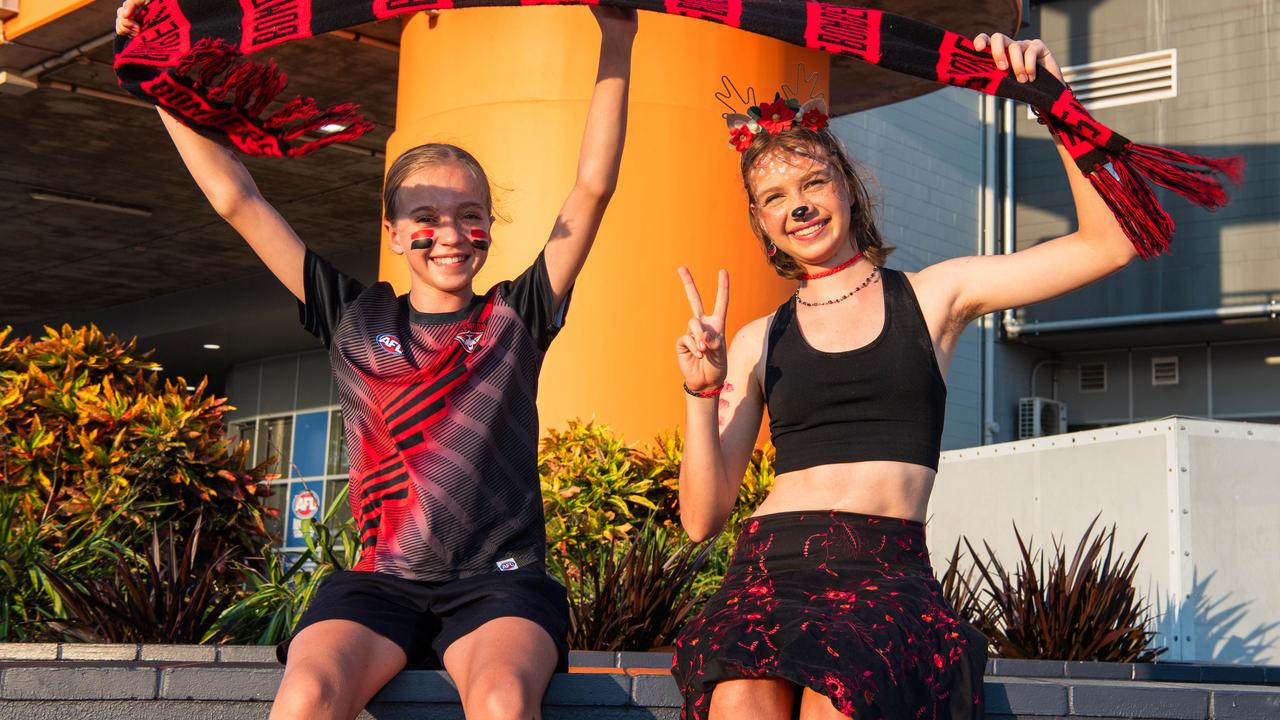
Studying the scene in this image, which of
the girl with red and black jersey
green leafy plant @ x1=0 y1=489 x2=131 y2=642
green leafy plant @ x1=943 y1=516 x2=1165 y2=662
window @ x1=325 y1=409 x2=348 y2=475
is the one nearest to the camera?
the girl with red and black jersey

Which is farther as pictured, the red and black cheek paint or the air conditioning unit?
the air conditioning unit

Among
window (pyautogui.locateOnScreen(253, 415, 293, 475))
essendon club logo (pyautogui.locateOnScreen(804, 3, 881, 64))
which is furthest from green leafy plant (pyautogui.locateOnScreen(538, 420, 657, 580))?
window (pyautogui.locateOnScreen(253, 415, 293, 475))

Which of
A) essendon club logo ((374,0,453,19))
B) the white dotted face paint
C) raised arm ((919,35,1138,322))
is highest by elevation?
essendon club logo ((374,0,453,19))

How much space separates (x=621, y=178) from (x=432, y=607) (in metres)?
4.59

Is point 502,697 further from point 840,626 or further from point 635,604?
point 635,604

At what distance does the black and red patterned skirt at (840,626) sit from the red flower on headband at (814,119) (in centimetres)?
→ 100

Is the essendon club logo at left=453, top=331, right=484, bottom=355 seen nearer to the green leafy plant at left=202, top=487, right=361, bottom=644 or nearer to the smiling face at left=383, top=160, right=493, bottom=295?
the smiling face at left=383, top=160, right=493, bottom=295

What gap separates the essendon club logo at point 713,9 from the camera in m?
3.44

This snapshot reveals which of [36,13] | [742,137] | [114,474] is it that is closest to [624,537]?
[114,474]

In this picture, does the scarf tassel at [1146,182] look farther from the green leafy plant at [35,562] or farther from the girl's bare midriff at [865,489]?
the green leafy plant at [35,562]

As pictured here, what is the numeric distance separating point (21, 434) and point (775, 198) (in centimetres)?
404

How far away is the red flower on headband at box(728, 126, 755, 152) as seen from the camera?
11.1 feet

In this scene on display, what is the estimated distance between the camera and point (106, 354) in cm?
646

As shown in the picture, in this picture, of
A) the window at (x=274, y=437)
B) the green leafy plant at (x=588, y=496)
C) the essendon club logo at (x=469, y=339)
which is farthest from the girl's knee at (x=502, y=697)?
the window at (x=274, y=437)
